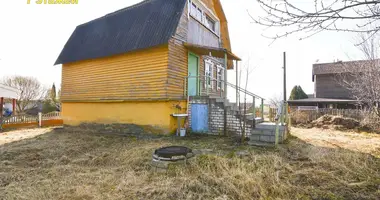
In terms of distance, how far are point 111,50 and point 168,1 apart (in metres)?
3.70

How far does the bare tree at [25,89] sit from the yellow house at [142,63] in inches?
642

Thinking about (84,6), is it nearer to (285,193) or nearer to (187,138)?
(187,138)

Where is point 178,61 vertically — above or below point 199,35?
below

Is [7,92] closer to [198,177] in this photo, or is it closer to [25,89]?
[198,177]

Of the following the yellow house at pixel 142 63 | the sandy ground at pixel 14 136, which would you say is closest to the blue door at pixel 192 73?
the yellow house at pixel 142 63

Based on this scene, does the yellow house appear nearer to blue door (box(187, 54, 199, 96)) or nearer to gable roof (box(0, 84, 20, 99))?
blue door (box(187, 54, 199, 96))

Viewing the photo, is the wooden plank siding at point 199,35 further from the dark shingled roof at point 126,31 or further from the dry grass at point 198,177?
the dry grass at point 198,177

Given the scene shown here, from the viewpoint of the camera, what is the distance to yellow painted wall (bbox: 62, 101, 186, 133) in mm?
8594

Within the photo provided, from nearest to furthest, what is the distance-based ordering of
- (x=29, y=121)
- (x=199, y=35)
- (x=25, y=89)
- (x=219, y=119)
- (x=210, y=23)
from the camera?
(x=219, y=119) < (x=199, y=35) < (x=210, y=23) < (x=29, y=121) < (x=25, y=89)

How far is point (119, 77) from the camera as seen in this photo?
1002 cm

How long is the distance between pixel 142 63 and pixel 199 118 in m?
3.66

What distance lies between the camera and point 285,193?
3256 mm

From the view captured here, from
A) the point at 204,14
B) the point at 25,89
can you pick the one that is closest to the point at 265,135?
the point at 204,14

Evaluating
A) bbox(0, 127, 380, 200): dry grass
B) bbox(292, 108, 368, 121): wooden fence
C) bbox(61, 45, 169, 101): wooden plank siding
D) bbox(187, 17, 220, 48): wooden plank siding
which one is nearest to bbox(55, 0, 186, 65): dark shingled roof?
bbox(61, 45, 169, 101): wooden plank siding
